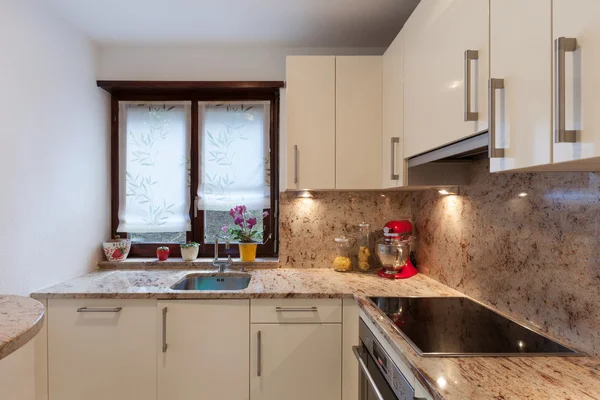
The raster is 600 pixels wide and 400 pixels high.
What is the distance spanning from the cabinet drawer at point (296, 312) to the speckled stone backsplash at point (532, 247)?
0.68 m

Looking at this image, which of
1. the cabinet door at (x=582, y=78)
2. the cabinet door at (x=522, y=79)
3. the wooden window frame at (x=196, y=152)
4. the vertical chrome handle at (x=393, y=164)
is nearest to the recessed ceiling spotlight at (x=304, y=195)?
the wooden window frame at (x=196, y=152)

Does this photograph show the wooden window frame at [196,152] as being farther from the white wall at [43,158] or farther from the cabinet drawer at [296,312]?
the cabinet drawer at [296,312]

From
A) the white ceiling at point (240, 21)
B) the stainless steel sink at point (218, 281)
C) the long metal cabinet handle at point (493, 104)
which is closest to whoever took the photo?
the long metal cabinet handle at point (493, 104)

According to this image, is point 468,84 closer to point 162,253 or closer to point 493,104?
point 493,104

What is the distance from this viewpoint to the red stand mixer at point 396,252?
2225 millimetres

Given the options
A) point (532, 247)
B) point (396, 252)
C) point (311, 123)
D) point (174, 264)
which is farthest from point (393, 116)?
point (174, 264)

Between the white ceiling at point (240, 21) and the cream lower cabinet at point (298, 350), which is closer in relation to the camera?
the cream lower cabinet at point (298, 350)

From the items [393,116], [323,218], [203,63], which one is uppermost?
[203,63]

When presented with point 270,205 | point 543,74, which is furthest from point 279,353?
point 543,74

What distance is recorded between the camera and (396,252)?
2.23m

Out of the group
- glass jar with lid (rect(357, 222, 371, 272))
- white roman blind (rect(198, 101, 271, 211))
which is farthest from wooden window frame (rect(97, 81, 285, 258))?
glass jar with lid (rect(357, 222, 371, 272))

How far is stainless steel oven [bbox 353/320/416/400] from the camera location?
118cm

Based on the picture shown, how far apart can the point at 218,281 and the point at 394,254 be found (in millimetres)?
1190

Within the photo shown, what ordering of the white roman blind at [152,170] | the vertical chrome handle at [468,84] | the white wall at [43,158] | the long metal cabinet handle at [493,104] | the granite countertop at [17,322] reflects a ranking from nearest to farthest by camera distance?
the granite countertop at [17,322]
the long metal cabinet handle at [493,104]
the vertical chrome handle at [468,84]
the white wall at [43,158]
the white roman blind at [152,170]
